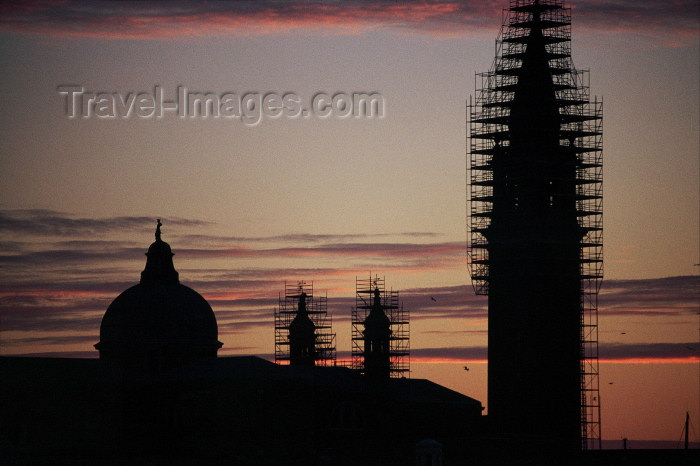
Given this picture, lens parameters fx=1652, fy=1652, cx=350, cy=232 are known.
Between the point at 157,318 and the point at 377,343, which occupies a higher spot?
the point at 157,318

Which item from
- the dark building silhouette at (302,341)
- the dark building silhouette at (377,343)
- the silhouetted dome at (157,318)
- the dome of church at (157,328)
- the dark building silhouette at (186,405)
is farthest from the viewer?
the dark building silhouette at (302,341)

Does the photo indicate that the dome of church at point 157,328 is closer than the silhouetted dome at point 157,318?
Yes

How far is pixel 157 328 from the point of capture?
333 ft

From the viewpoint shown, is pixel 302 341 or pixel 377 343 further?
pixel 302 341

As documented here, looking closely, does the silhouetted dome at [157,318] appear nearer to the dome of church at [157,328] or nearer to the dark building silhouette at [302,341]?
the dome of church at [157,328]

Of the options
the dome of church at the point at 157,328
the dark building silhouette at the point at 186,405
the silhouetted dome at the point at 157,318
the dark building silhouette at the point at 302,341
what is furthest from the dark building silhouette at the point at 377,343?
the silhouetted dome at the point at 157,318

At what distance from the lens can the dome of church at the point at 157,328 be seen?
3986 inches

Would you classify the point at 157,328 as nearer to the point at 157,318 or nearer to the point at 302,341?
the point at 157,318

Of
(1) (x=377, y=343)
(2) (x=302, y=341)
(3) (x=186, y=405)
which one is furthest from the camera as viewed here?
(2) (x=302, y=341)

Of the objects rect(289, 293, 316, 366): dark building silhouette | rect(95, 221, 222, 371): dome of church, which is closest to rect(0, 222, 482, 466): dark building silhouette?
rect(95, 221, 222, 371): dome of church

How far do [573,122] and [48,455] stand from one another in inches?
1607

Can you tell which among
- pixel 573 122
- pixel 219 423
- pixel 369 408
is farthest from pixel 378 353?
pixel 573 122

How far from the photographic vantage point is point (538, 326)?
346 ft

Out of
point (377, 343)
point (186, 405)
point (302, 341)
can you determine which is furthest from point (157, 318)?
point (377, 343)
